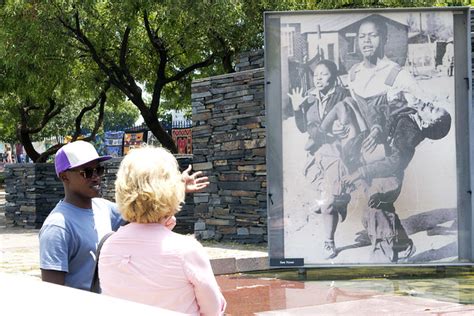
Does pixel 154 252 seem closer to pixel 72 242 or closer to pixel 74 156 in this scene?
pixel 72 242

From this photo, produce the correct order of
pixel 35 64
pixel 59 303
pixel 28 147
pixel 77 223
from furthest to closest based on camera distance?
pixel 28 147, pixel 35 64, pixel 77 223, pixel 59 303

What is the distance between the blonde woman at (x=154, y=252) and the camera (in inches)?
113

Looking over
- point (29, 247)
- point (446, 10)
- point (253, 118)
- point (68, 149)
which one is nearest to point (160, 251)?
point (68, 149)

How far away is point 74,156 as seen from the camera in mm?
3656

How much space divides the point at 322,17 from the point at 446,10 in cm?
136

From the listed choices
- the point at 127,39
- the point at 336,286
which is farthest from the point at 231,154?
the point at 127,39

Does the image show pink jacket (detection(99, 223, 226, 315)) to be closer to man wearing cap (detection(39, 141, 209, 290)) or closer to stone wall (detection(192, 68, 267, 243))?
man wearing cap (detection(39, 141, 209, 290))

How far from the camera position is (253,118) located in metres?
11.4

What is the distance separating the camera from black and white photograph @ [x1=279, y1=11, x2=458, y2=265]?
854 cm

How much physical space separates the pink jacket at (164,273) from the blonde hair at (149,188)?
0.07 metres

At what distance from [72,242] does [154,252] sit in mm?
713

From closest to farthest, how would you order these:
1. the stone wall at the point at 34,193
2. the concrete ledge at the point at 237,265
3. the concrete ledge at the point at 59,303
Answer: the concrete ledge at the point at 59,303, the concrete ledge at the point at 237,265, the stone wall at the point at 34,193

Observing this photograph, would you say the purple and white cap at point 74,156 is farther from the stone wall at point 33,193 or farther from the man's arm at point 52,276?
the stone wall at point 33,193

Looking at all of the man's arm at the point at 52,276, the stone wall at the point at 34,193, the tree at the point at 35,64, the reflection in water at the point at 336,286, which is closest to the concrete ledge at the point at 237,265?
the reflection in water at the point at 336,286
